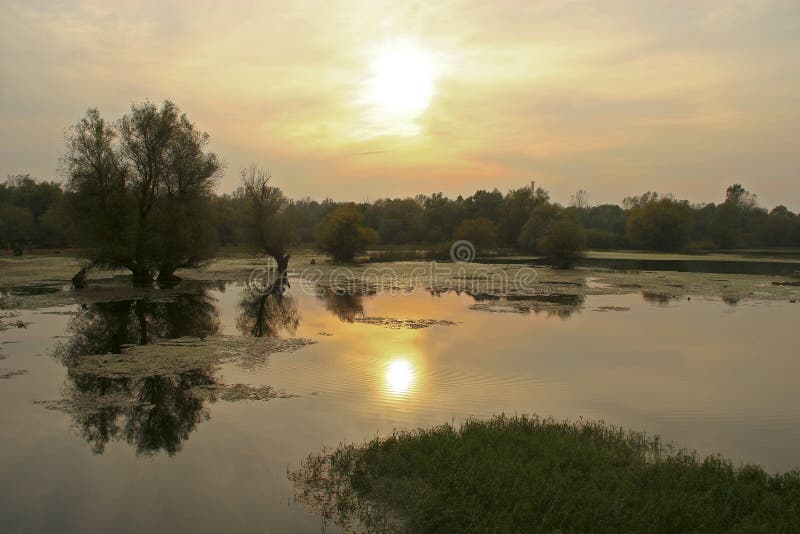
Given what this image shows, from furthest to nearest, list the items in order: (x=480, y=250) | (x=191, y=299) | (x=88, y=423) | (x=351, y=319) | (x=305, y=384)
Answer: (x=480, y=250) → (x=191, y=299) → (x=351, y=319) → (x=305, y=384) → (x=88, y=423)

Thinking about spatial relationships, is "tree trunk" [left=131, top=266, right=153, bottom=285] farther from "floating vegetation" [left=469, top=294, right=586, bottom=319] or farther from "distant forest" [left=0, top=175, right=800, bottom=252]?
"distant forest" [left=0, top=175, right=800, bottom=252]

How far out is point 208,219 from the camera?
125ft

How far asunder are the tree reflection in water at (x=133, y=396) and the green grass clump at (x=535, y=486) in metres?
3.28

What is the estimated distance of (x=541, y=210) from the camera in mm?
82875

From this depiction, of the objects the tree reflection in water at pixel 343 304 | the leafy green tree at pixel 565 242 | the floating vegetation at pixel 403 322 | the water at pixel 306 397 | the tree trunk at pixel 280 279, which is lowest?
the water at pixel 306 397

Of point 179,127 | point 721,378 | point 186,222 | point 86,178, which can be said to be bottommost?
point 721,378

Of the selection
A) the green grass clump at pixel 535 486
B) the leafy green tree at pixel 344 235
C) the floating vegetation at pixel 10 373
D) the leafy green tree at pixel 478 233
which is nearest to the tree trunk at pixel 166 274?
the floating vegetation at pixel 10 373

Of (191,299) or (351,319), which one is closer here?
(351,319)

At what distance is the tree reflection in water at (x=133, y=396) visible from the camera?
10.2 m

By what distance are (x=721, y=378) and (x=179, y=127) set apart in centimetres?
3475

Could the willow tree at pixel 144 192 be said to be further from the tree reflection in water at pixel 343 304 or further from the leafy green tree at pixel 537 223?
the leafy green tree at pixel 537 223

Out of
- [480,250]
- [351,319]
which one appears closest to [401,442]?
[351,319]

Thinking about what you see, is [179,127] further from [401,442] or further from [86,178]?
[401,442]

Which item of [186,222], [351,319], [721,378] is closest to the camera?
[721,378]
